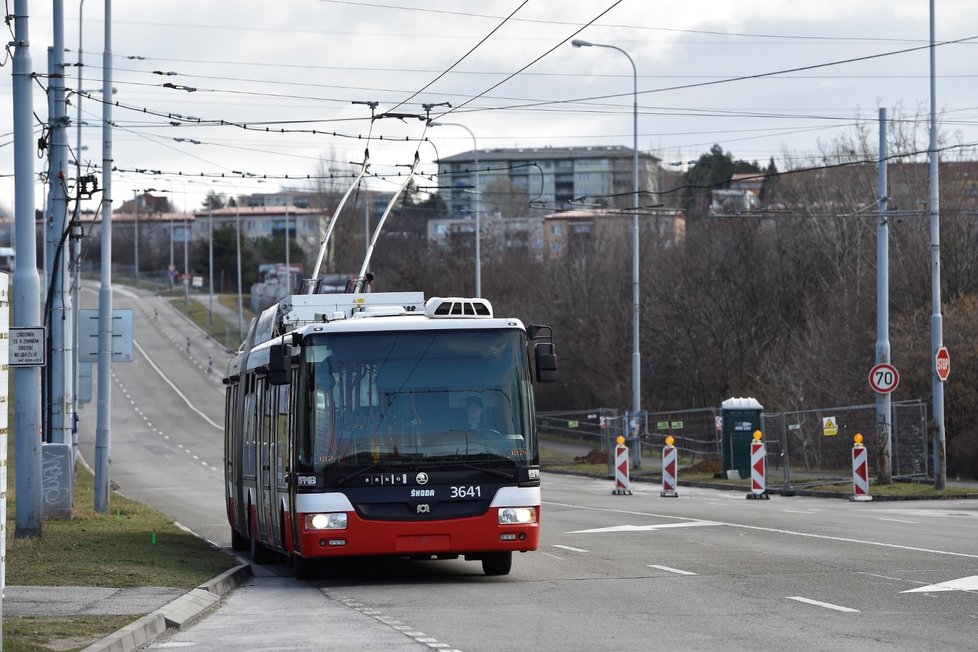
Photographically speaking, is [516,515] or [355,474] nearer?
[355,474]

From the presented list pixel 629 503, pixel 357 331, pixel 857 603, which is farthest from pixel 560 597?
pixel 629 503

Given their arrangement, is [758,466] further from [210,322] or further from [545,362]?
[210,322]

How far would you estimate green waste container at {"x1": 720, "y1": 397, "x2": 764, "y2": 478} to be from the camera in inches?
1597

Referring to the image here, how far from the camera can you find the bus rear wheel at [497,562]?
51.1 ft

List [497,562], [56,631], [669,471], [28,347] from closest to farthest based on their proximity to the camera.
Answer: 1. [56,631]
2. [497,562]
3. [28,347]
4. [669,471]

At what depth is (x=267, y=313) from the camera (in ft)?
64.9

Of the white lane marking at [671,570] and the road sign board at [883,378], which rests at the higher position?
the road sign board at [883,378]

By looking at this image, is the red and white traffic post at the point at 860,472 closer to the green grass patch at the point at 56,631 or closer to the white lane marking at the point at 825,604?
the white lane marking at the point at 825,604

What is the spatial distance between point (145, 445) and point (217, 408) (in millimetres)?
18262

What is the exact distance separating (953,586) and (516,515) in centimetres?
404

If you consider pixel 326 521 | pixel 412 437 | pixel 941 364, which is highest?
pixel 941 364

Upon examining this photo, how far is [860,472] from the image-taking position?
30969 millimetres

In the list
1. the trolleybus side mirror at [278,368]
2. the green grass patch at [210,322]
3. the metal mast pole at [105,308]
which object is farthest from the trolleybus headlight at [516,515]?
the green grass patch at [210,322]

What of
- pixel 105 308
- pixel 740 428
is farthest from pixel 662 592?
pixel 740 428
